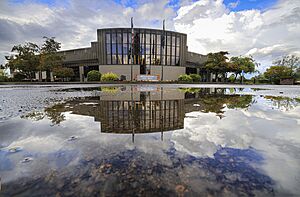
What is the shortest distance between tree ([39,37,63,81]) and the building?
8667 mm

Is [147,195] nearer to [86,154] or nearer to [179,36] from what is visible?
[86,154]

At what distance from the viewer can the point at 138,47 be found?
38.9m

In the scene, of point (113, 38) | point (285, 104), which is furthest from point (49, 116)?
point (113, 38)

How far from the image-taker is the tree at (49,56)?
30859 mm

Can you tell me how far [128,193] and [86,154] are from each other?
0.95m

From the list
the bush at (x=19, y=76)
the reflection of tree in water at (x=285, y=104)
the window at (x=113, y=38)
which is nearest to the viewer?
the reflection of tree in water at (x=285, y=104)

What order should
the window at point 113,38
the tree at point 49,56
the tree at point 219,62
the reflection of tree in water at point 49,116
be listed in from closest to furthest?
the reflection of tree in water at point 49,116, the tree at point 49,56, the window at point 113,38, the tree at point 219,62

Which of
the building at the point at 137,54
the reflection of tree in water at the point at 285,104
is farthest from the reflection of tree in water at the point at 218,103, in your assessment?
the building at the point at 137,54

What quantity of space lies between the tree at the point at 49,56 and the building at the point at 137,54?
867 centimetres

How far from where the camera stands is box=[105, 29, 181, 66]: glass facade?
1487 inches

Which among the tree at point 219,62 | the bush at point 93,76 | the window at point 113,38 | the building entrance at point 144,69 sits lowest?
the bush at point 93,76

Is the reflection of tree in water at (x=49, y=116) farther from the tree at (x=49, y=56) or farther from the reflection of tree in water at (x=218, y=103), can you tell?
the tree at (x=49, y=56)

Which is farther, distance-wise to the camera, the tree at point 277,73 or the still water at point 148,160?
the tree at point 277,73

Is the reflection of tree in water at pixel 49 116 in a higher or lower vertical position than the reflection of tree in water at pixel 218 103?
lower
